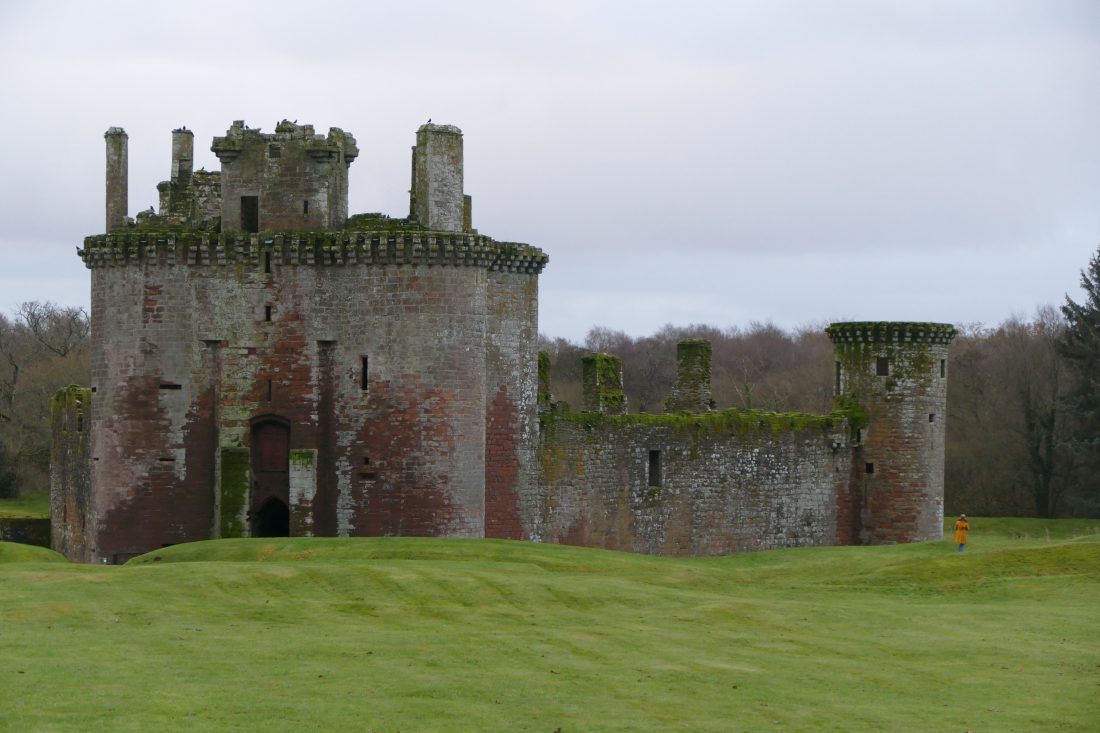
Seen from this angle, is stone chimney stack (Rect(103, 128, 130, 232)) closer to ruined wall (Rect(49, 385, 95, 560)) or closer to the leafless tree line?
ruined wall (Rect(49, 385, 95, 560))

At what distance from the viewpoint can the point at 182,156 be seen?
4506 cm

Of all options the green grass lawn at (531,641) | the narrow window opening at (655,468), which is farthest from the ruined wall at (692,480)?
the green grass lawn at (531,641)

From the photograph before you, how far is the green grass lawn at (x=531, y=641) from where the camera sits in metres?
22.1

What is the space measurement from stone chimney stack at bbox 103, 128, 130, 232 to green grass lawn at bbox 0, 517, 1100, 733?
9.04m

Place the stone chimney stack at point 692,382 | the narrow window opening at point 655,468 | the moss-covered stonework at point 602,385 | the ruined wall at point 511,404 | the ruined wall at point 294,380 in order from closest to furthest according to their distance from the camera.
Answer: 1. the ruined wall at point 294,380
2. the ruined wall at point 511,404
3. the moss-covered stonework at point 602,385
4. the narrow window opening at point 655,468
5. the stone chimney stack at point 692,382

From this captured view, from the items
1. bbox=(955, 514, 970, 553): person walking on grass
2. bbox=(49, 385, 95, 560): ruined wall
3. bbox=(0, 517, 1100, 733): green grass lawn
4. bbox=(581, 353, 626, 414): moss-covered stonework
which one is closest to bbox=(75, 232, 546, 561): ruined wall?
bbox=(0, 517, 1100, 733): green grass lawn

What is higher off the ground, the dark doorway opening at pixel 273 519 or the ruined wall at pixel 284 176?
the ruined wall at pixel 284 176

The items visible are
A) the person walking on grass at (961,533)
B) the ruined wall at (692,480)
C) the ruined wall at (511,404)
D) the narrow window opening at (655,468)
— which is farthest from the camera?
the narrow window opening at (655,468)

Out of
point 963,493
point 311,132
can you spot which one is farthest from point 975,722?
point 963,493

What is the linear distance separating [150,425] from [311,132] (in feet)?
25.4

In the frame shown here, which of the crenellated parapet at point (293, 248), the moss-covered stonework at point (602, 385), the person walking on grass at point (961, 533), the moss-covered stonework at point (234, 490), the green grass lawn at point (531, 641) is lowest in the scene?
the green grass lawn at point (531, 641)

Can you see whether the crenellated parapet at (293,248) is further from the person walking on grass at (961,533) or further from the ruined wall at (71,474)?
the person walking on grass at (961,533)

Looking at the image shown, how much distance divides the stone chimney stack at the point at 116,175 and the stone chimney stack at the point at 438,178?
24.3 ft

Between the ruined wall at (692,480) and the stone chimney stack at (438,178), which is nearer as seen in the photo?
the stone chimney stack at (438,178)
